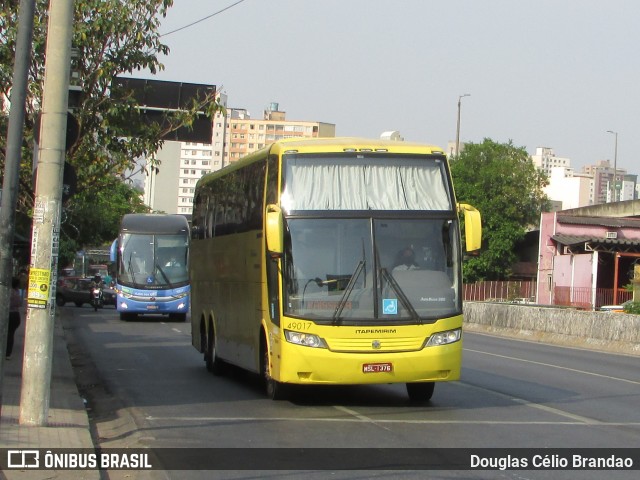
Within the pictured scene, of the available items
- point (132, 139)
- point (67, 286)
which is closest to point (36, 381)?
point (132, 139)

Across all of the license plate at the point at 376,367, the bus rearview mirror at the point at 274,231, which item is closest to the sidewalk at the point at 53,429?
the bus rearview mirror at the point at 274,231

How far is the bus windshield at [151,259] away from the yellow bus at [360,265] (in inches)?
964

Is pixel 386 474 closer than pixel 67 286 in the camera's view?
Yes

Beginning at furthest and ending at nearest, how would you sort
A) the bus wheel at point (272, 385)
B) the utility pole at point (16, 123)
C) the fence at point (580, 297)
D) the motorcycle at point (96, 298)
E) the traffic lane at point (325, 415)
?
the motorcycle at point (96, 298)
the fence at point (580, 297)
the bus wheel at point (272, 385)
the traffic lane at point (325, 415)
the utility pole at point (16, 123)

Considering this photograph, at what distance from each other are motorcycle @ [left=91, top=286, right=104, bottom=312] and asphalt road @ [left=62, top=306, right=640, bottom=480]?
30970 millimetres

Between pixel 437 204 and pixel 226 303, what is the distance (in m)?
4.97

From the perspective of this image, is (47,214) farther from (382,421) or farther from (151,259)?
(151,259)

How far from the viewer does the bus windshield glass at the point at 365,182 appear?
44.2ft

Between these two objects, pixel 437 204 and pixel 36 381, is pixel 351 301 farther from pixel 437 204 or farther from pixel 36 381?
pixel 36 381

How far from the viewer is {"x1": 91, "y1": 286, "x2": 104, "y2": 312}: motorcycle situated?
52.2 meters

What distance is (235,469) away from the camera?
908cm

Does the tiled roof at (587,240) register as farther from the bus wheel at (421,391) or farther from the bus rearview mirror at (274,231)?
the bus rearview mirror at (274,231)

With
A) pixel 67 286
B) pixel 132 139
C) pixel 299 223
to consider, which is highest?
pixel 132 139

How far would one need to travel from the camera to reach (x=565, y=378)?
739 inches
